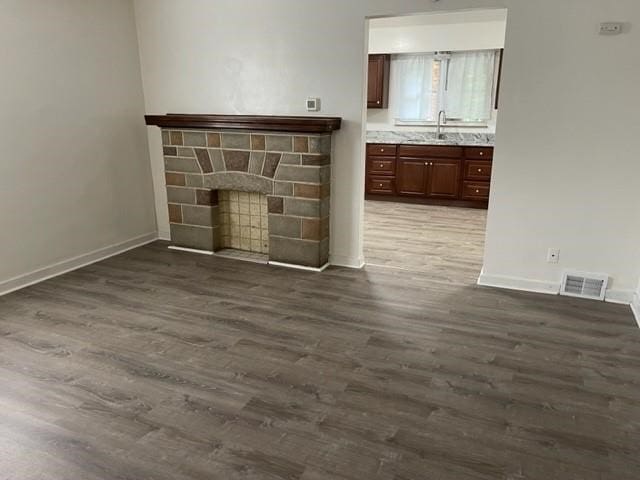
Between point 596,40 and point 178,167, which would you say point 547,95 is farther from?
point 178,167

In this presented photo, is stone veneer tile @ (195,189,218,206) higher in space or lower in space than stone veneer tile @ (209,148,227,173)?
lower

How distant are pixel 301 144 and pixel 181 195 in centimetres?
140

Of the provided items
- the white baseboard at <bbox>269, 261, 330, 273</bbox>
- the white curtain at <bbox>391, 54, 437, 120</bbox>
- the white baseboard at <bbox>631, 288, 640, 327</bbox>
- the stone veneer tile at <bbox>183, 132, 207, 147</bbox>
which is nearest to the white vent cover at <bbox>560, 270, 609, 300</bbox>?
the white baseboard at <bbox>631, 288, 640, 327</bbox>

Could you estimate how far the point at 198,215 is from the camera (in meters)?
4.48

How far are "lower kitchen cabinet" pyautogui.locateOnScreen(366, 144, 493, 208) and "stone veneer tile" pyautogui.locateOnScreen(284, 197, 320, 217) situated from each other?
3.28m

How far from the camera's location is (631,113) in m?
3.12

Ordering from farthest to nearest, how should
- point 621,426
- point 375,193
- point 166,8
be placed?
point 375,193 → point 166,8 → point 621,426

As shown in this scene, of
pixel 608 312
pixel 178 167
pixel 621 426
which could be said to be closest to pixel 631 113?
pixel 608 312

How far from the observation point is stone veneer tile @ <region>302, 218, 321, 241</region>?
398 cm

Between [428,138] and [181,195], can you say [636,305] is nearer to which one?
[181,195]

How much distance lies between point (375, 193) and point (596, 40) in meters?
4.25

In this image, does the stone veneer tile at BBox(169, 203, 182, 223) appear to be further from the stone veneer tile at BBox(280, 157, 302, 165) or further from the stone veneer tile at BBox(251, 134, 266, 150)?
the stone veneer tile at BBox(280, 157, 302, 165)

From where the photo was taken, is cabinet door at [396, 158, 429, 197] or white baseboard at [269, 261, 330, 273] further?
cabinet door at [396, 158, 429, 197]

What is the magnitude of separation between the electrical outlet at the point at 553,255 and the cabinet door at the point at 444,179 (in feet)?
10.6
